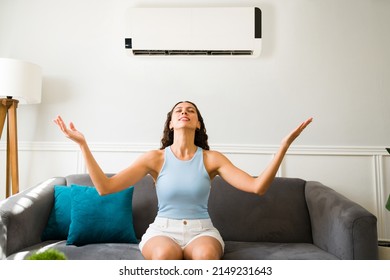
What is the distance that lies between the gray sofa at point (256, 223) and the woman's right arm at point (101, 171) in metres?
0.35

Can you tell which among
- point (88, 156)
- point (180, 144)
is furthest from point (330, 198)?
point (88, 156)

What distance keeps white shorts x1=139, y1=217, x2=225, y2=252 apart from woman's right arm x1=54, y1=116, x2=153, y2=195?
9.5 inches

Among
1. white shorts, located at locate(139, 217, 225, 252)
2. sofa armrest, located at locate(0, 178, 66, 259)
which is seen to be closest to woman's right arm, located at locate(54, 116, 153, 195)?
white shorts, located at locate(139, 217, 225, 252)

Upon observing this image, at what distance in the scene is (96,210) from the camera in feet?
6.26

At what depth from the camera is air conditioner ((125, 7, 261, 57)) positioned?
2570mm

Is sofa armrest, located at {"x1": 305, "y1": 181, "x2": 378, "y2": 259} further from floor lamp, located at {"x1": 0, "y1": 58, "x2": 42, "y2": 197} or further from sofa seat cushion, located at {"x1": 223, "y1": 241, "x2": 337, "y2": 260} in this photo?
floor lamp, located at {"x1": 0, "y1": 58, "x2": 42, "y2": 197}

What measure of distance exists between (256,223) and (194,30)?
4.83ft

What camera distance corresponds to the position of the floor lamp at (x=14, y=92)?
2242 millimetres

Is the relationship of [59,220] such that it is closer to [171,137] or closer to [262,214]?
[171,137]

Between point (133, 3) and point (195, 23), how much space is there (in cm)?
53

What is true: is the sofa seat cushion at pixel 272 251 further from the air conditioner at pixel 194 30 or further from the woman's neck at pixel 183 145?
the air conditioner at pixel 194 30

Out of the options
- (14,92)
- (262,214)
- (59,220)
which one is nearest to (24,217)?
(59,220)

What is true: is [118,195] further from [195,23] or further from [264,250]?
[195,23]

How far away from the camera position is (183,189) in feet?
5.16
